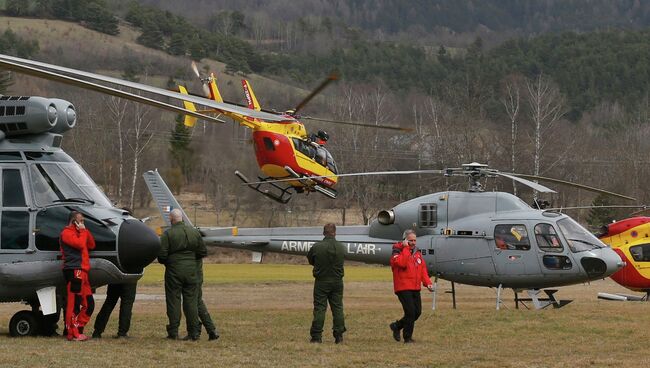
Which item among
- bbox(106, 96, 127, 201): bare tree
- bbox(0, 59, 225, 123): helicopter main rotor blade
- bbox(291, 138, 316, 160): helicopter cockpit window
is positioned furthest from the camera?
bbox(106, 96, 127, 201): bare tree

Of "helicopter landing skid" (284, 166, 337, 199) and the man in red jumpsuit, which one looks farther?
"helicopter landing skid" (284, 166, 337, 199)

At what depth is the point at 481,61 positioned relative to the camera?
484ft

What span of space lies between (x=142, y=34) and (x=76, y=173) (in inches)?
4387

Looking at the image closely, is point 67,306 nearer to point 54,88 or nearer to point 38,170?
point 38,170

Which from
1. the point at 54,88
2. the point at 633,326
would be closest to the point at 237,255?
the point at 54,88

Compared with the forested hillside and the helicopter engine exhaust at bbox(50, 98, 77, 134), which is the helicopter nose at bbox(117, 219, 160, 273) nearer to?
the helicopter engine exhaust at bbox(50, 98, 77, 134)

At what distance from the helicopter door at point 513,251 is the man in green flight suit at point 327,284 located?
708cm

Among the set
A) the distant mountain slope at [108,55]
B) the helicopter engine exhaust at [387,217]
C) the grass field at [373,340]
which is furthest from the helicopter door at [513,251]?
the distant mountain slope at [108,55]

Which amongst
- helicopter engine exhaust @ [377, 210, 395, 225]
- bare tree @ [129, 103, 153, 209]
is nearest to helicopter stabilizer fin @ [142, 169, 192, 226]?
helicopter engine exhaust @ [377, 210, 395, 225]

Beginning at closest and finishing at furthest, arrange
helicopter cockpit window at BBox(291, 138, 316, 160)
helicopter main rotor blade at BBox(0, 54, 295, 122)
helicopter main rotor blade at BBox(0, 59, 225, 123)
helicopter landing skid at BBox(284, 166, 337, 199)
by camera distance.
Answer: helicopter main rotor blade at BBox(0, 54, 295, 122) → helicopter main rotor blade at BBox(0, 59, 225, 123) → helicopter landing skid at BBox(284, 166, 337, 199) → helicopter cockpit window at BBox(291, 138, 316, 160)

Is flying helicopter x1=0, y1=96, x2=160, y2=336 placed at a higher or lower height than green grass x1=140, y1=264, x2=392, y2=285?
higher

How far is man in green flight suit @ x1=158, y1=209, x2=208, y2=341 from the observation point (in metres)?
15.0

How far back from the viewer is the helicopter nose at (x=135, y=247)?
15023 mm

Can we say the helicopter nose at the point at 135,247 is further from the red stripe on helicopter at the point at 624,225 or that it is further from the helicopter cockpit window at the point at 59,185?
the red stripe on helicopter at the point at 624,225
